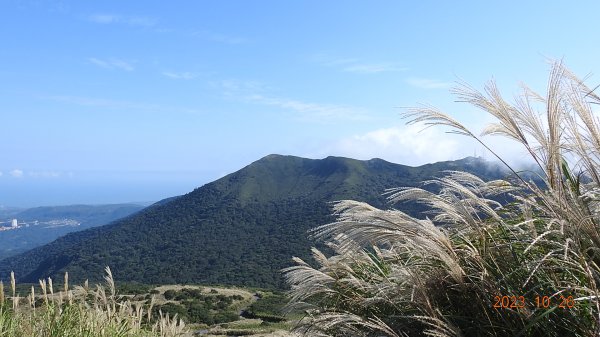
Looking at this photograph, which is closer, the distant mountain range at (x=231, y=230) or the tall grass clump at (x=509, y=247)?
the tall grass clump at (x=509, y=247)

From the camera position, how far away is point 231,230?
343 feet

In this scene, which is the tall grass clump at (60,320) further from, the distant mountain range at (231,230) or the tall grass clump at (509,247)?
the distant mountain range at (231,230)

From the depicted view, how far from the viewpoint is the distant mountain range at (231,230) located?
77.3 m

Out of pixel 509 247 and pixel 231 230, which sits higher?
pixel 509 247

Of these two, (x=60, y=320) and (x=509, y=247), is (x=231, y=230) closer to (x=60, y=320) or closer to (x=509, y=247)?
(x=60, y=320)

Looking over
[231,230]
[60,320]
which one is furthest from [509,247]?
[231,230]

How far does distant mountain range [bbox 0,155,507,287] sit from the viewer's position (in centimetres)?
7731

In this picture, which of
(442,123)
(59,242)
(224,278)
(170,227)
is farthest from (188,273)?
(442,123)

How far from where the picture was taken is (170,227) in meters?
114

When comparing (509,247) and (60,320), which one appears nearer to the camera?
(509,247)
